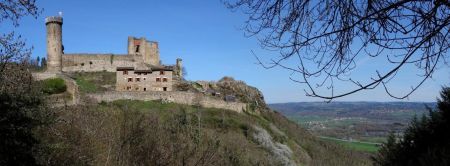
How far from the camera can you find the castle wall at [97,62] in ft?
178

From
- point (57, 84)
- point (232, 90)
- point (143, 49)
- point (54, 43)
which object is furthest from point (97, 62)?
point (232, 90)

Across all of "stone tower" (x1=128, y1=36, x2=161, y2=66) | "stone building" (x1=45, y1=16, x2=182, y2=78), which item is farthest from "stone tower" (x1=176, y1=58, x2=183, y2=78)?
"stone tower" (x1=128, y1=36, x2=161, y2=66)

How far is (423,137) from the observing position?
640 inches

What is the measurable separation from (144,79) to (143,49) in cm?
957

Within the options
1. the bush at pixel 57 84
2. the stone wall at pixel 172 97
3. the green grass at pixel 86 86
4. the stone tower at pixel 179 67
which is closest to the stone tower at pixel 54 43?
the green grass at pixel 86 86

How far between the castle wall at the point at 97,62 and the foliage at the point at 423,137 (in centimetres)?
4084

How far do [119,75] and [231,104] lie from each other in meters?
11.9

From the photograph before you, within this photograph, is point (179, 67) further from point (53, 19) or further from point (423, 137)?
point (423, 137)

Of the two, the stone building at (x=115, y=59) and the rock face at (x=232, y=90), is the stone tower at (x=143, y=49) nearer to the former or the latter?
the stone building at (x=115, y=59)

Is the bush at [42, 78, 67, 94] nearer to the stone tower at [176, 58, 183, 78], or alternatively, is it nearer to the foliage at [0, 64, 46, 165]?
the stone tower at [176, 58, 183, 78]

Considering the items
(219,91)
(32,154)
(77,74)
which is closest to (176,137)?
(32,154)

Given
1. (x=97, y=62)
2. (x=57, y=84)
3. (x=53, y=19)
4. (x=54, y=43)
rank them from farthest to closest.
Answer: (x=97, y=62), (x=54, y=43), (x=53, y=19), (x=57, y=84)

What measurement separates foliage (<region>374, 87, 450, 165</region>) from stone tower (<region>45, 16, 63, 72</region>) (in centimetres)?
3822

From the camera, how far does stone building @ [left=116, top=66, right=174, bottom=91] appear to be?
47094 mm
